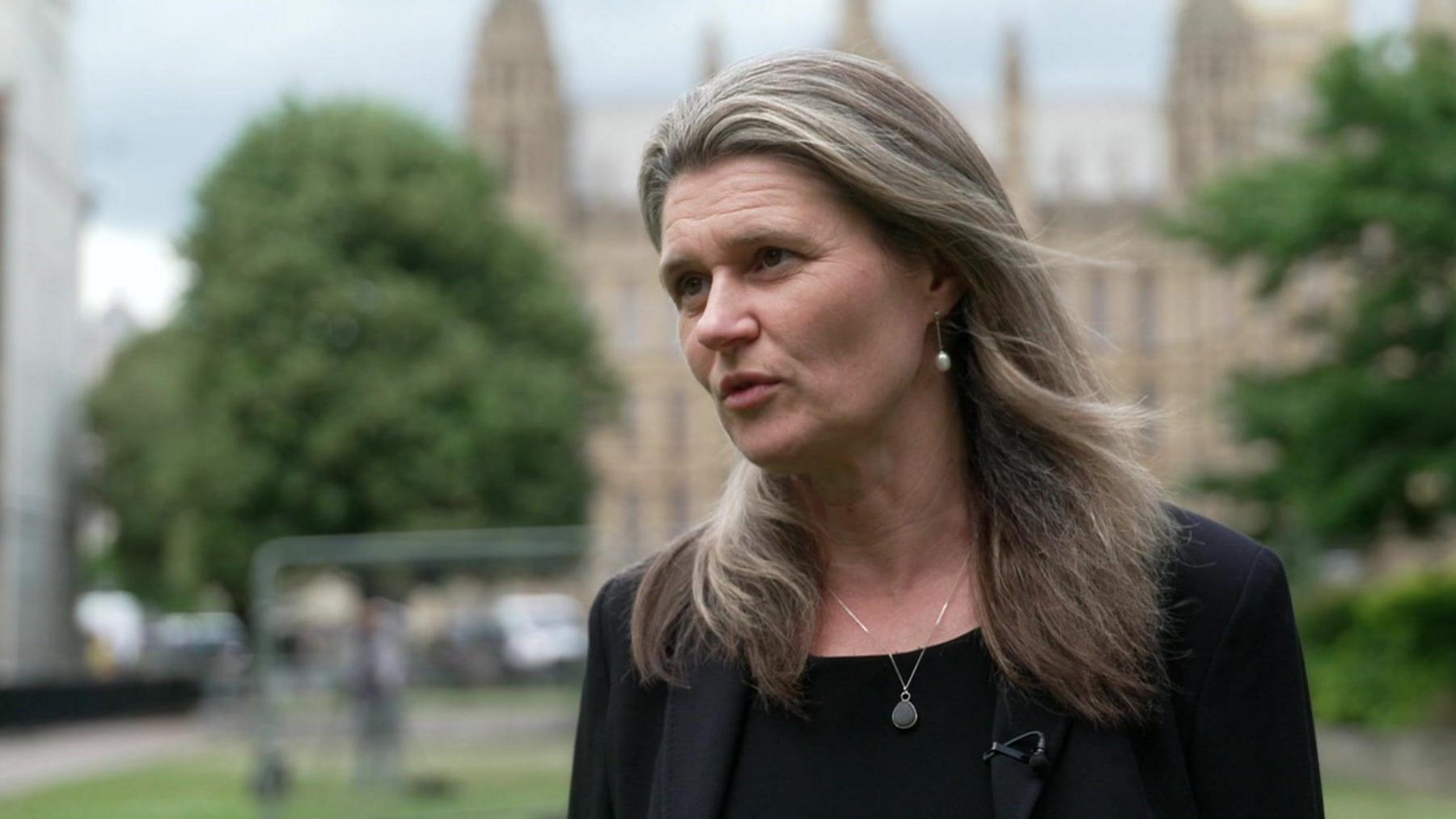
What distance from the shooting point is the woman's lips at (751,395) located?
2.53 meters

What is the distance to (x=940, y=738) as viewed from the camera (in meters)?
2.51

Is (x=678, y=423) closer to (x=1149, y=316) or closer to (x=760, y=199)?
(x=1149, y=316)

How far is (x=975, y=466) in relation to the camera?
2762 millimetres

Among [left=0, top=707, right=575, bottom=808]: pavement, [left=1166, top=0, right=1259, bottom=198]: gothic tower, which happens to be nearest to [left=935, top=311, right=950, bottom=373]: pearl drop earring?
[left=0, top=707, right=575, bottom=808]: pavement

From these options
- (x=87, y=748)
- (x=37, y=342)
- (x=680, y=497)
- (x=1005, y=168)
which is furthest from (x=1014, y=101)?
(x=87, y=748)

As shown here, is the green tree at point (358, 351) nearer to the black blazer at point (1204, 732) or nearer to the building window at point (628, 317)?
the black blazer at point (1204, 732)

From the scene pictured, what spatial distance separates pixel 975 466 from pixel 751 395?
0.37m

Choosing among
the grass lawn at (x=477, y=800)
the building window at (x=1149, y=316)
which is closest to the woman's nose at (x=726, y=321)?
the grass lawn at (x=477, y=800)

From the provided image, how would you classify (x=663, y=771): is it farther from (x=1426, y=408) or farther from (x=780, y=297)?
(x=1426, y=408)

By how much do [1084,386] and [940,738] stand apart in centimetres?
51

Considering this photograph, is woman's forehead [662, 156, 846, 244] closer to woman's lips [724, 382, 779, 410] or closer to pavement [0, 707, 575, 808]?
woman's lips [724, 382, 779, 410]

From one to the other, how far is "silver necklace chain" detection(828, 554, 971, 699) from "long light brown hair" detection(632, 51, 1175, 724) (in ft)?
0.10

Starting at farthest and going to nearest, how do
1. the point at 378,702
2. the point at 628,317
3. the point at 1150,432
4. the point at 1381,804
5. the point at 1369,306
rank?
the point at 628,317 → the point at 1369,306 → the point at 378,702 → the point at 1381,804 → the point at 1150,432

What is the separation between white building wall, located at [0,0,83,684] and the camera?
4809cm
